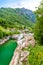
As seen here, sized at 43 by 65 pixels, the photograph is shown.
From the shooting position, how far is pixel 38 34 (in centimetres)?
2789

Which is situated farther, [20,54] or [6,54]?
[6,54]

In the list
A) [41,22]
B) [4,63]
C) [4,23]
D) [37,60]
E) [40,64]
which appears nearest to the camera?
[40,64]

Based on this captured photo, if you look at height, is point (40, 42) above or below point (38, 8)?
below

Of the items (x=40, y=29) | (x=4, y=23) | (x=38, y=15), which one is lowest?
(x=4, y=23)

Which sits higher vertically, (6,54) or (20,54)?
(20,54)

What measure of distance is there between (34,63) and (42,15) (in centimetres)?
1139

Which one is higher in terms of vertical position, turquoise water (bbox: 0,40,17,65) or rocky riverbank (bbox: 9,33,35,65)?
rocky riverbank (bbox: 9,33,35,65)

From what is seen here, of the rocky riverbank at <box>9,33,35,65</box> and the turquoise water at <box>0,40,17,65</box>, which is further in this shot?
the turquoise water at <box>0,40,17,65</box>

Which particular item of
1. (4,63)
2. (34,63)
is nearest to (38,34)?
(4,63)

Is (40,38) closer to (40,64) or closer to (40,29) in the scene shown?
(40,29)

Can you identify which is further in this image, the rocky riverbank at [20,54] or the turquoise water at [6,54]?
the turquoise water at [6,54]

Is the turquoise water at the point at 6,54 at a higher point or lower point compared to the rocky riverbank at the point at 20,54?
lower

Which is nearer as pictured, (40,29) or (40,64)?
(40,64)

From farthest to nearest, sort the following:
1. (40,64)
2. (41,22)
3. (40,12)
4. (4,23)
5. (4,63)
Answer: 1. (4,23)
2. (4,63)
3. (41,22)
4. (40,12)
5. (40,64)
